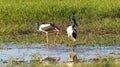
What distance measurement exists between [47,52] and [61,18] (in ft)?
17.4

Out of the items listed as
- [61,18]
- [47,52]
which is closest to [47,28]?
[47,52]

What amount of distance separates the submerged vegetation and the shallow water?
0.96m

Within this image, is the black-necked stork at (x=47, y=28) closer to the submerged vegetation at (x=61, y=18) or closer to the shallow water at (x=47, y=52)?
the submerged vegetation at (x=61, y=18)

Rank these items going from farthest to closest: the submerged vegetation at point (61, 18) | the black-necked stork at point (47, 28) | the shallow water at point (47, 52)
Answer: the submerged vegetation at point (61, 18)
the black-necked stork at point (47, 28)
the shallow water at point (47, 52)

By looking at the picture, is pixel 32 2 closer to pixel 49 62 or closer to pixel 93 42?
pixel 93 42

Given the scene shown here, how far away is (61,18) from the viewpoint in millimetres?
19984

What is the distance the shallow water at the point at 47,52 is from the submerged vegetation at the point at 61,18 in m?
0.96

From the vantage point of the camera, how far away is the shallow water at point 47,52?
13.6 meters

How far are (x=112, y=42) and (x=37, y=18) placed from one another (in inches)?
176

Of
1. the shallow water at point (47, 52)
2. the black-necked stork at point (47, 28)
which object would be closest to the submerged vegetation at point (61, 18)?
the black-necked stork at point (47, 28)

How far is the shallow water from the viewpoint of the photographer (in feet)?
44.7

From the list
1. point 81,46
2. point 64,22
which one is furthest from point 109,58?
point 64,22

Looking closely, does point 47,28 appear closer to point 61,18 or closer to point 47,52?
point 47,52

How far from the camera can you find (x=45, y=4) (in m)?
21.2
